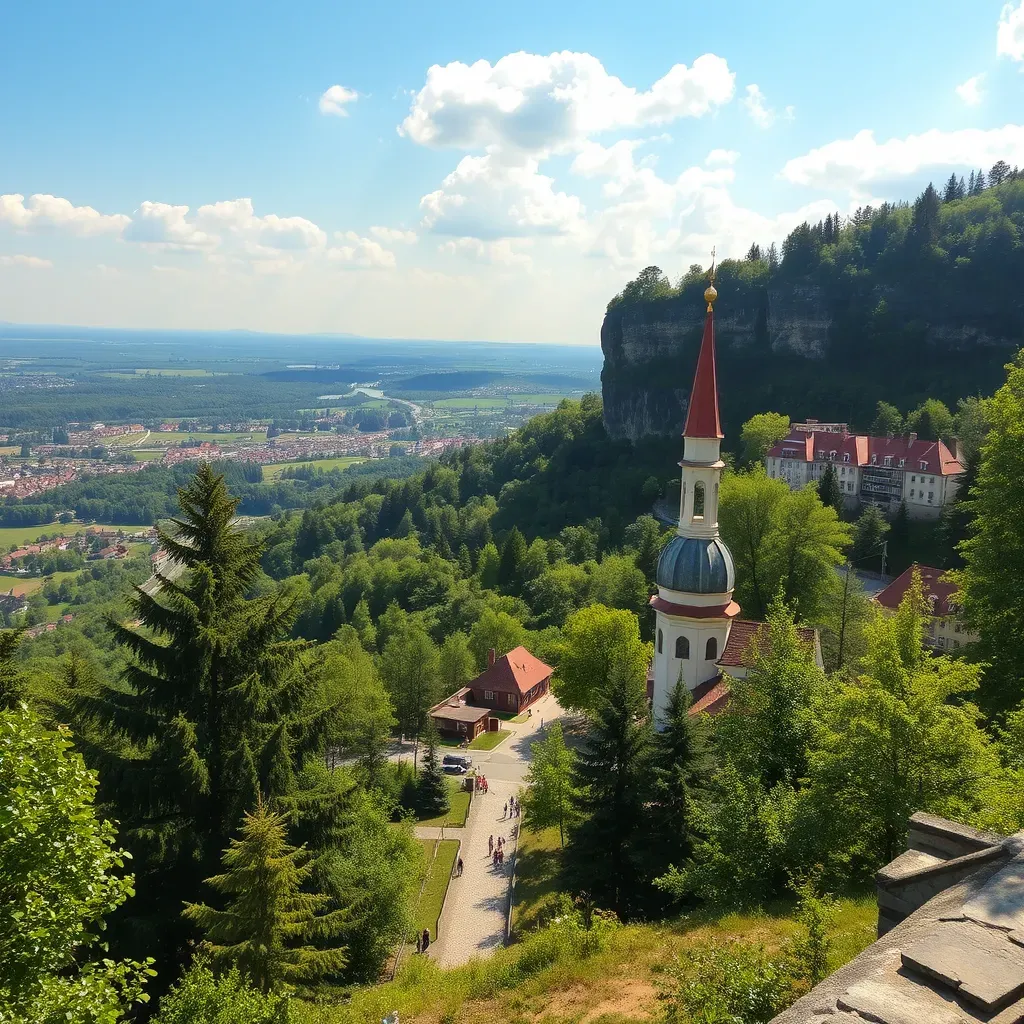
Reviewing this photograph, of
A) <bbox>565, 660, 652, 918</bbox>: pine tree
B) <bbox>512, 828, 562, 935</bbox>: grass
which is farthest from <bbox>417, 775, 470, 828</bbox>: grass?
<bbox>565, 660, 652, 918</bbox>: pine tree

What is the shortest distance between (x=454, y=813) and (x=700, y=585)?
40.7 ft

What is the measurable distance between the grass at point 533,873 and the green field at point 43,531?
150164 mm

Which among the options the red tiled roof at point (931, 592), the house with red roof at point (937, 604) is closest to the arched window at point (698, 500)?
the red tiled roof at point (931, 592)

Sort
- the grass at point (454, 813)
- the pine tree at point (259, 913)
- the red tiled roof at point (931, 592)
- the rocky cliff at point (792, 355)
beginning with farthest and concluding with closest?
the rocky cliff at point (792, 355), the red tiled roof at point (931, 592), the grass at point (454, 813), the pine tree at point (259, 913)

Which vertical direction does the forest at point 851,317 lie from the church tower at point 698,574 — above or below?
above

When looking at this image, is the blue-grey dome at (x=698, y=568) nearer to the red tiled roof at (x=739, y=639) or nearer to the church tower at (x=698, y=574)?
the church tower at (x=698, y=574)

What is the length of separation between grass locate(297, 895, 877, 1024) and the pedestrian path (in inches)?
281

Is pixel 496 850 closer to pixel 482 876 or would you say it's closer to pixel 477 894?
pixel 482 876

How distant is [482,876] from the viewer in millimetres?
24234

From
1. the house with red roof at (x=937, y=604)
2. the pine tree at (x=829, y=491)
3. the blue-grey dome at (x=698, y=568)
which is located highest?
the blue-grey dome at (x=698, y=568)

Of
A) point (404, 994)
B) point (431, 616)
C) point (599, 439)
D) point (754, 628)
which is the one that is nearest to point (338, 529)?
point (599, 439)

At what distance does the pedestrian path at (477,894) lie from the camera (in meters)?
19.8

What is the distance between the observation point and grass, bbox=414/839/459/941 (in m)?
21.3

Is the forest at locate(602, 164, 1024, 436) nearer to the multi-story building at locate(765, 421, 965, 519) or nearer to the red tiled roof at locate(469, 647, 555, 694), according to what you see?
the multi-story building at locate(765, 421, 965, 519)
